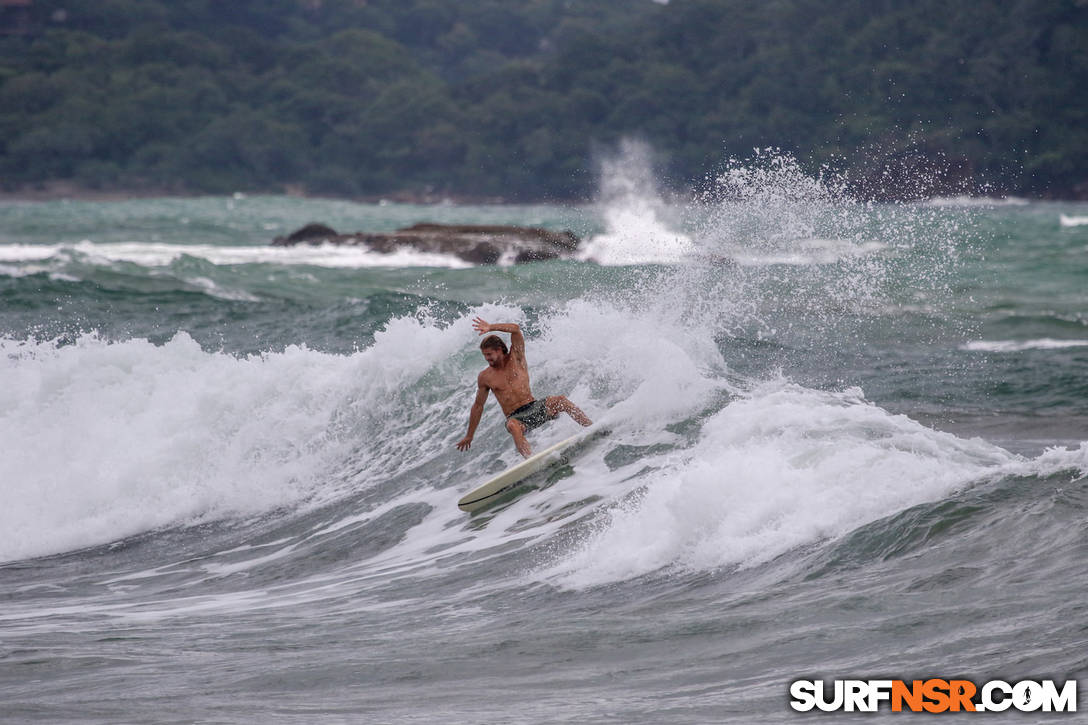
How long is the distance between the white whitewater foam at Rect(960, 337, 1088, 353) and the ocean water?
142 mm

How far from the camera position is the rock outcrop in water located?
122 ft

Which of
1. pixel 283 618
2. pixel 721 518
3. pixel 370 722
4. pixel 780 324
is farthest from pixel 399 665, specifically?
pixel 780 324

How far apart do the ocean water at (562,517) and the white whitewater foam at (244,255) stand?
1621cm

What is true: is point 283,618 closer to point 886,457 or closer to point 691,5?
point 886,457

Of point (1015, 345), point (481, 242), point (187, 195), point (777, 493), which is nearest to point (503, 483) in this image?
point (777, 493)

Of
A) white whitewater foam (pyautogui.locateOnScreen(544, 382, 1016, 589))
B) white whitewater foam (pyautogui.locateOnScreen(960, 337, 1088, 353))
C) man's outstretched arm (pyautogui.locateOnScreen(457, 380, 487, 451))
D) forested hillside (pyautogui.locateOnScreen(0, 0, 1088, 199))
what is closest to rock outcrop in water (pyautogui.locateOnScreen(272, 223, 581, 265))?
white whitewater foam (pyautogui.locateOnScreen(960, 337, 1088, 353))

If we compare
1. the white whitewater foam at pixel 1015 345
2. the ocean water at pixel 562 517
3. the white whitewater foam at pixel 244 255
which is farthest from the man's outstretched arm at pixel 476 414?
the white whitewater foam at pixel 244 255

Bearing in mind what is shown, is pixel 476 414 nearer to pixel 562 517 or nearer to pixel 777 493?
pixel 562 517

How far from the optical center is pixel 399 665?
269 inches

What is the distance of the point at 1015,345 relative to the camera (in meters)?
20.7

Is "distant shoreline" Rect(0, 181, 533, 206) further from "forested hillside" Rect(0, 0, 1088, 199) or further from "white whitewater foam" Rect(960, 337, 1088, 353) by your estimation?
"white whitewater foam" Rect(960, 337, 1088, 353)

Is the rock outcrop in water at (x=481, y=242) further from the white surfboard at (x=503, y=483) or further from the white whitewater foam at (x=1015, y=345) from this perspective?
the white surfboard at (x=503, y=483)

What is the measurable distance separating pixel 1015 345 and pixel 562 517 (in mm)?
13250

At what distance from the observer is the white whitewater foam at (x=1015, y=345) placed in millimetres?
20078
